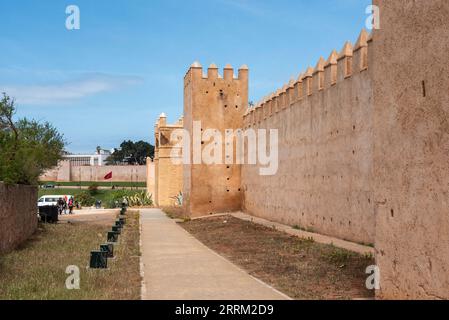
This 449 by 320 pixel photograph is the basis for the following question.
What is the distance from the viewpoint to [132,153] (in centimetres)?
13612

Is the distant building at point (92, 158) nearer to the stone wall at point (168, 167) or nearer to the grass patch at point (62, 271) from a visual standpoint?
the stone wall at point (168, 167)

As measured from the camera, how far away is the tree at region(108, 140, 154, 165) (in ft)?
442

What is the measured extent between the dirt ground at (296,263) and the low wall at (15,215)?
4727 millimetres

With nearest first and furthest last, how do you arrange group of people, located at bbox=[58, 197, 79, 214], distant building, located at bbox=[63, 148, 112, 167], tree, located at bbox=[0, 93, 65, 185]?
tree, located at bbox=[0, 93, 65, 185]
group of people, located at bbox=[58, 197, 79, 214]
distant building, located at bbox=[63, 148, 112, 167]

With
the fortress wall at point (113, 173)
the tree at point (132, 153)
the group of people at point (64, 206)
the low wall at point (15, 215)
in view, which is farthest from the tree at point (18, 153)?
the tree at point (132, 153)

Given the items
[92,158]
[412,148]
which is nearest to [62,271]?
[412,148]

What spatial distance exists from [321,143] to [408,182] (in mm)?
9875

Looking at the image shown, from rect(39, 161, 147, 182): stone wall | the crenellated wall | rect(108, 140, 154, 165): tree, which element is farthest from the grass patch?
rect(108, 140, 154, 165): tree

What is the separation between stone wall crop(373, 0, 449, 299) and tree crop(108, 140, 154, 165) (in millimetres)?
127158

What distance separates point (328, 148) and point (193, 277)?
23.5ft

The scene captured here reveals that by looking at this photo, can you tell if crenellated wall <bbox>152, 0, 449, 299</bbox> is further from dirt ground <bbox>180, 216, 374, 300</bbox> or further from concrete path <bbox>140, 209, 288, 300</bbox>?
concrete path <bbox>140, 209, 288, 300</bbox>

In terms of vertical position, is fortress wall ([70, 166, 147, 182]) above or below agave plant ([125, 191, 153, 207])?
above
